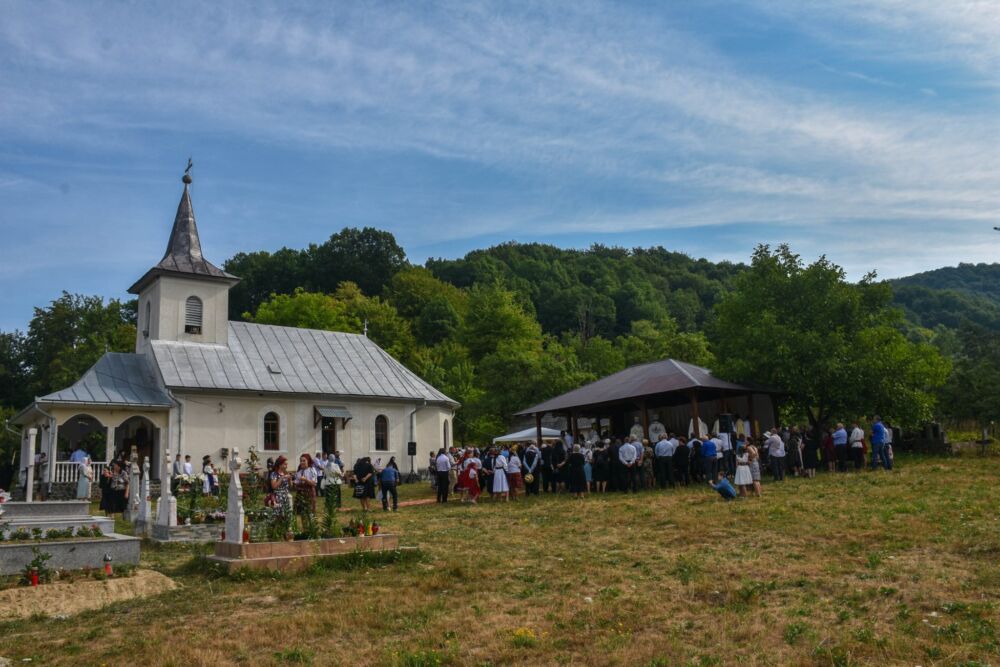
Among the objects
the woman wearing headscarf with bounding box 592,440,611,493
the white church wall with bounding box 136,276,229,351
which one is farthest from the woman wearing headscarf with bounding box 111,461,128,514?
the white church wall with bounding box 136,276,229,351

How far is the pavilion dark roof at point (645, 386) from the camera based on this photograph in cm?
2336

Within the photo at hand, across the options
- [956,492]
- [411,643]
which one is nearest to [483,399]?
[956,492]

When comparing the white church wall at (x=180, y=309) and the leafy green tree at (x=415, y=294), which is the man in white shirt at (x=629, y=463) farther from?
the leafy green tree at (x=415, y=294)

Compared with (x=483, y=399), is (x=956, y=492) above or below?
below

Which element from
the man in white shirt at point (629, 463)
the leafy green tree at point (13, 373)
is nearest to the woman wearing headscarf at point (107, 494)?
the man in white shirt at point (629, 463)

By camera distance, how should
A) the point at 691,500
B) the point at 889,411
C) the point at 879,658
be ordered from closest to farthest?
the point at 879,658 → the point at 691,500 → the point at 889,411

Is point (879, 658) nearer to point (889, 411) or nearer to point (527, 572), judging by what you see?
point (527, 572)

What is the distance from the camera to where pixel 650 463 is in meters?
21.7

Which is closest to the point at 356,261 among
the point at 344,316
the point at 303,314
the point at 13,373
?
the point at 344,316

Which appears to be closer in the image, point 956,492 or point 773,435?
point 956,492

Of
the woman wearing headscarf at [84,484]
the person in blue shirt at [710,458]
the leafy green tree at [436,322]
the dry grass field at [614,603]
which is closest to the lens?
the dry grass field at [614,603]

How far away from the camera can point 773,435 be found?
20.8m

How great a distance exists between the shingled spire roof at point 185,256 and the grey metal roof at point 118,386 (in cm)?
357

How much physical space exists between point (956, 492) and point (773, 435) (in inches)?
189
